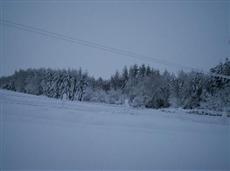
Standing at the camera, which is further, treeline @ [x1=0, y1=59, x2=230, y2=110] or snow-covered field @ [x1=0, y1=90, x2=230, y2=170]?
treeline @ [x1=0, y1=59, x2=230, y2=110]

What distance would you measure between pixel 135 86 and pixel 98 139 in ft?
10.2

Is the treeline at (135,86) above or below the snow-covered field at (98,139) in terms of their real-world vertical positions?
above

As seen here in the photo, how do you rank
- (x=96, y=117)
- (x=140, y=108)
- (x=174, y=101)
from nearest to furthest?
(x=96, y=117), (x=140, y=108), (x=174, y=101)

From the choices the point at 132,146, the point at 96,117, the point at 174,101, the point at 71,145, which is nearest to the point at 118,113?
the point at 96,117

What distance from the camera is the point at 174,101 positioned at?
6.98 m

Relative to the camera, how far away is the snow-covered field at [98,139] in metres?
3.35

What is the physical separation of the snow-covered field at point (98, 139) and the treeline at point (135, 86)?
1.42 ft

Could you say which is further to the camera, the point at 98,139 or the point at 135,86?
the point at 135,86

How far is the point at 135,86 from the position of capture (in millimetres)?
6656

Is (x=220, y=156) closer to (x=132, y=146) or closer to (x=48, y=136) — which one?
(x=132, y=146)

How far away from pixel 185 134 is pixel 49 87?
3910 millimetres

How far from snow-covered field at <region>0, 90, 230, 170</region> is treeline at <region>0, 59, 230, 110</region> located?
0.43 metres

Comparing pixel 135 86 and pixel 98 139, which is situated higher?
pixel 135 86

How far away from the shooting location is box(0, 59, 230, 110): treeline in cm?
542
